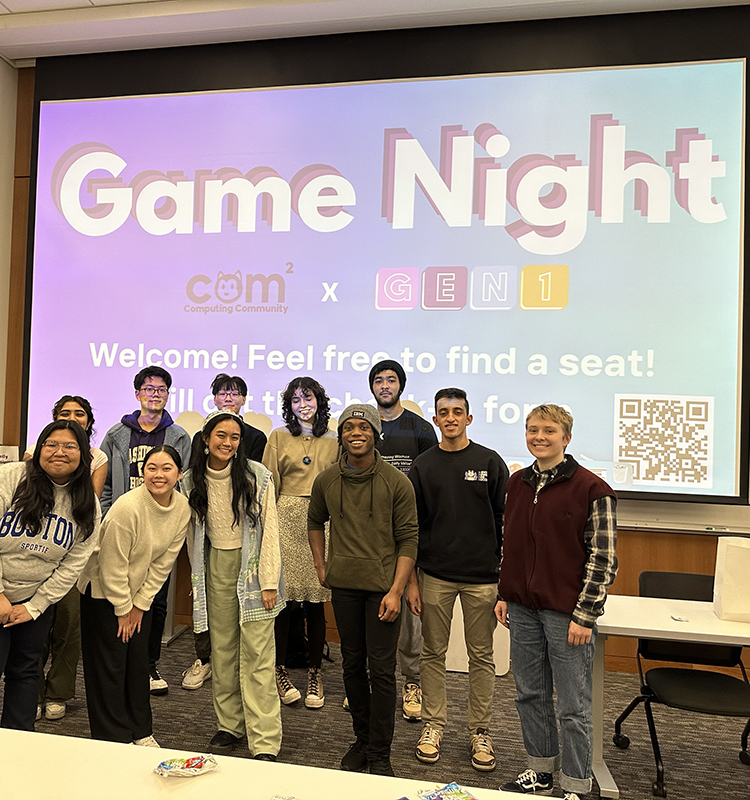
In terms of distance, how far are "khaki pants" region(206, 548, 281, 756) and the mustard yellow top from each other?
778 millimetres

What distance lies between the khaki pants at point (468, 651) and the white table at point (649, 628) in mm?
445

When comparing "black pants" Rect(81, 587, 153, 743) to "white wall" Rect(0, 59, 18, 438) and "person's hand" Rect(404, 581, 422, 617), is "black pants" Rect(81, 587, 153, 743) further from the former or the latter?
"white wall" Rect(0, 59, 18, 438)

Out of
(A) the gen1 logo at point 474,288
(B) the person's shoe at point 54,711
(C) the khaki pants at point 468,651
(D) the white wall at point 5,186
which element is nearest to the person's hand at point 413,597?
(C) the khaki pants at point 468,651

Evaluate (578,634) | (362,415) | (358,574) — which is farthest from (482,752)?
(362,415)

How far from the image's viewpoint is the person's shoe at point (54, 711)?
3.13 metres

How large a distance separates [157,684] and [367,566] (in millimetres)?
1605

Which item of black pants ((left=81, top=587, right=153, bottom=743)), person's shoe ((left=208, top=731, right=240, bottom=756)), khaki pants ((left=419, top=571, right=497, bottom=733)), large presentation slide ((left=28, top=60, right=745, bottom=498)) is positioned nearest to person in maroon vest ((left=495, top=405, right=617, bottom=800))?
khaki pants ((left=419, top=571, right=497, bottom=733))

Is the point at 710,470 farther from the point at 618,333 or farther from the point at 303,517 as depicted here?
the point at 303,517

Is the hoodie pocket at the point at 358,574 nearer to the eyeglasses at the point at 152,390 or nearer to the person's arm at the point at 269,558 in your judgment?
the person's arm at the point at 269,558

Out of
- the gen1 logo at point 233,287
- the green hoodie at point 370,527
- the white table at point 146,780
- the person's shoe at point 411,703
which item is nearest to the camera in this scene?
the white table at point 146,780

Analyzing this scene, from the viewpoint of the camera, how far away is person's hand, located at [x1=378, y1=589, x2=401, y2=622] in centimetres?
264

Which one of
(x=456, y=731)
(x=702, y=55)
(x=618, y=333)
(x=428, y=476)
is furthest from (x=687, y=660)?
(x=702, y=55)

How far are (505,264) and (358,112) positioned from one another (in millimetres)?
1450

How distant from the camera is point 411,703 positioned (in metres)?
3.30
